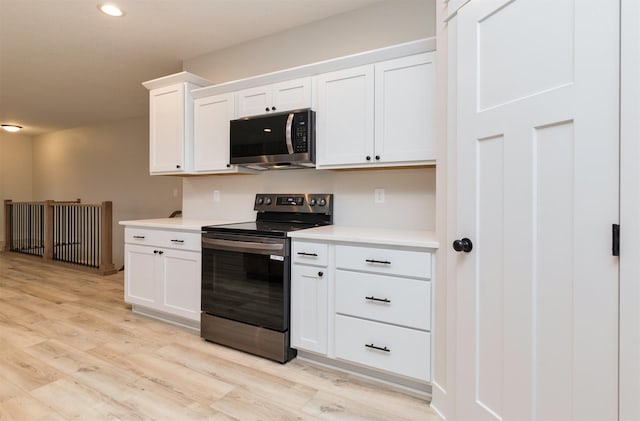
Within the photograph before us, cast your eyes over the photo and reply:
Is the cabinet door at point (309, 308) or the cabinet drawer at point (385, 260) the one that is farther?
the cabinet door at point (309, 308)

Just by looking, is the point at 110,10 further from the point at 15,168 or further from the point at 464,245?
the point at 15,168

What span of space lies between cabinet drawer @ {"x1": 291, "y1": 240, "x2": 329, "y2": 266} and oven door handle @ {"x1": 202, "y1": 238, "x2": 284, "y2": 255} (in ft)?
0.31

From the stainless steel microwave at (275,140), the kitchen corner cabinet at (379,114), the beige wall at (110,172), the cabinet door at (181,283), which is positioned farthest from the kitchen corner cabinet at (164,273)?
the beige wall at (110,172)

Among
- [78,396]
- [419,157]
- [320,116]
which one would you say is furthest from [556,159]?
[78,396]

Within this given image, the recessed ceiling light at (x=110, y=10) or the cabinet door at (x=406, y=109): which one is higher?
the recessed ceiling light at (x=110, y=10)

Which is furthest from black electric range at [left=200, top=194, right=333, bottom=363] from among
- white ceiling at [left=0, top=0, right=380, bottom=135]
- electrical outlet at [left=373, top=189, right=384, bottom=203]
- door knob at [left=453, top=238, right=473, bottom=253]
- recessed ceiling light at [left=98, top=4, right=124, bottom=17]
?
recessed ceiling light at [left=98, top=4, right=124, bottom=17]

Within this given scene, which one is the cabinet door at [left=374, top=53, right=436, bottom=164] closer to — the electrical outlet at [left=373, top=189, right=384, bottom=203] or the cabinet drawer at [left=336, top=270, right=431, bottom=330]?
the electrical outlet at [left=373, top=189, right=384, bottom=203]

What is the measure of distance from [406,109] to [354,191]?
752 millimetres

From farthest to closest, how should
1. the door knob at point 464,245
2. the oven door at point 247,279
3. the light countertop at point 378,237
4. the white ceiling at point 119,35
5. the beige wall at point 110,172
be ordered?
the beige wall at point 110,172 → the white ceiling at point 119,35 → the oven door at point 247,279 → the light countertop at point 378,237 → the door knob at point 464,245

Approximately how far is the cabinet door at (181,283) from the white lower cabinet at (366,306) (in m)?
0.95

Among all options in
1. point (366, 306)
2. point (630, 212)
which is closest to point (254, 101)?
point (366, 306)

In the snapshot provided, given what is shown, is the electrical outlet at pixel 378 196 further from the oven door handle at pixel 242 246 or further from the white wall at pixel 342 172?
the oven door handle at pixel 242 246

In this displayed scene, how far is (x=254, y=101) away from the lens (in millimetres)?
2857

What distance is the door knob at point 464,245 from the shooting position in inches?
60.0
